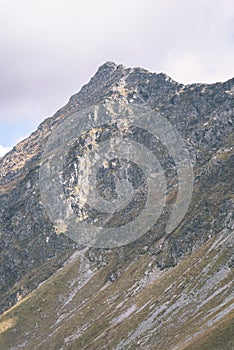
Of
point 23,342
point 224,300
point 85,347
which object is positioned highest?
point 23,342

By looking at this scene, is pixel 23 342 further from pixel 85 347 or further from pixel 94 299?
pixel 85 347

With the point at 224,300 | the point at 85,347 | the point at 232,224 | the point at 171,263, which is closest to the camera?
the point at 224,300

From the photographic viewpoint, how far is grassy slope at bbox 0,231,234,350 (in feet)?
362

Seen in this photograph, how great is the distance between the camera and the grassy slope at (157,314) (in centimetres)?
11031

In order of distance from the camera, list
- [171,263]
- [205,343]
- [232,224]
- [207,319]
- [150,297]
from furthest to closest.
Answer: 1. [171,263]
2. [232,224]
3. [150,297]
4. [207,319]
5. [205,343]

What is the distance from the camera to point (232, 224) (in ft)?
576

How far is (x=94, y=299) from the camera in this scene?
646 ft

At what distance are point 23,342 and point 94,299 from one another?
37796 millimetres

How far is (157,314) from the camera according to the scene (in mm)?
139125

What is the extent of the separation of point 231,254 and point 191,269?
17824 mm

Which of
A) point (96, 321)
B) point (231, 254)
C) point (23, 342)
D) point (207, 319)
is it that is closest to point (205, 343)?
point (207, 319)

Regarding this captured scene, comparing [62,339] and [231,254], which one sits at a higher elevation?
[62,339]

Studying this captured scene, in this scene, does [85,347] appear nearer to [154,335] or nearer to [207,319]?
[154,335]

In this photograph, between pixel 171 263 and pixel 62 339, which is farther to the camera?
pixel 171 263
